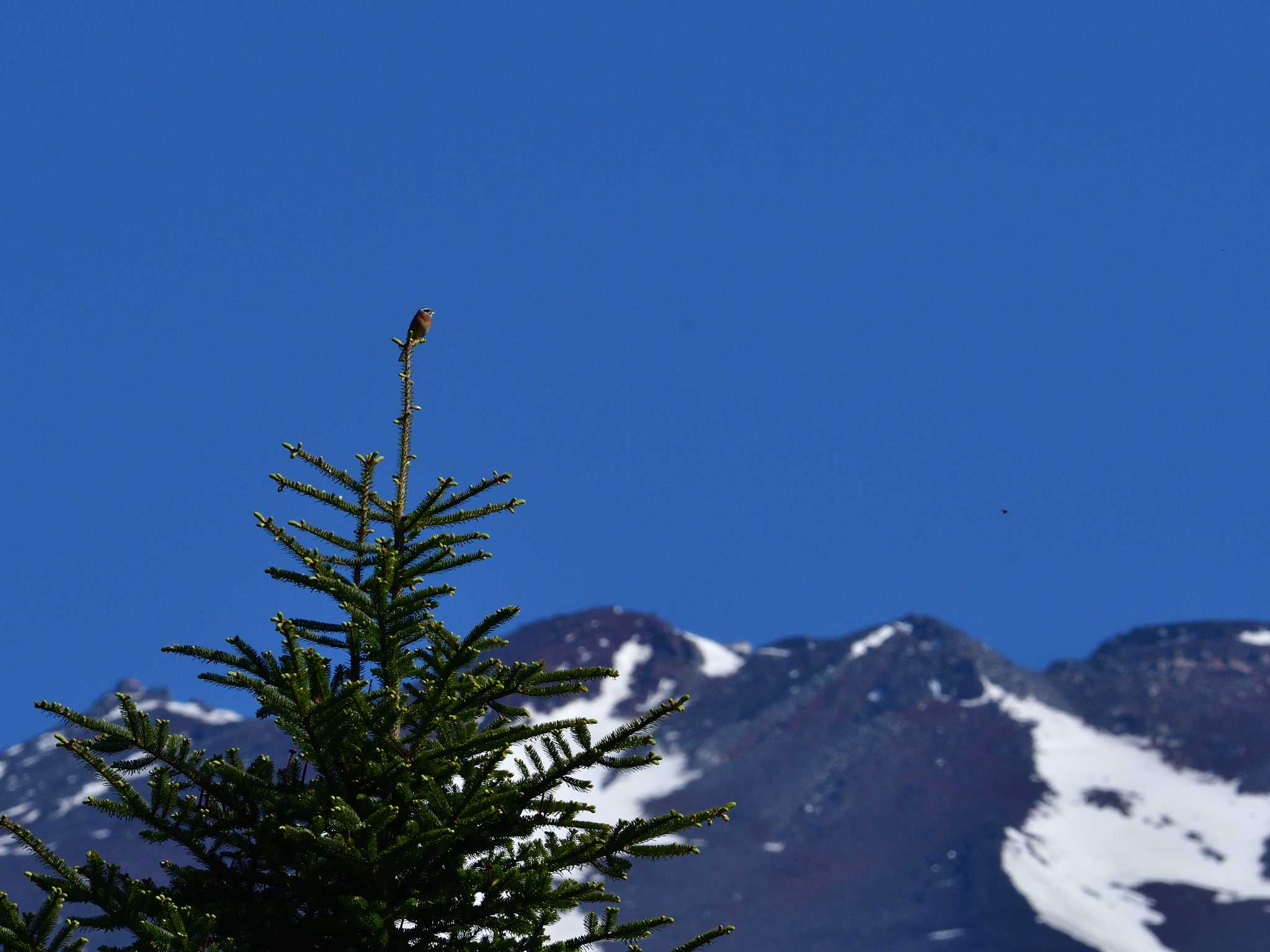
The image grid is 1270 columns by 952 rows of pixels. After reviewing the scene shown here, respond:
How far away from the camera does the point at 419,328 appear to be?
34.0ft

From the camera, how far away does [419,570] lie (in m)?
9.25

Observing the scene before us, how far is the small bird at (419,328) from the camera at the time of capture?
9914mm

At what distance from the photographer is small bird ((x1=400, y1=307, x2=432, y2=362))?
991 centimetres

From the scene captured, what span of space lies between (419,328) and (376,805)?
3492 mm

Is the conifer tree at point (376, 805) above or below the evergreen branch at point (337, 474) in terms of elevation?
below

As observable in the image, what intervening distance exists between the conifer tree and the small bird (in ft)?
3.30

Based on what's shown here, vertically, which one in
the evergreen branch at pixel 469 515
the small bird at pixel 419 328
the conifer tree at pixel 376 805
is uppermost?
the small bird at pixel 419 328

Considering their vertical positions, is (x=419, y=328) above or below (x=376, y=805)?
above

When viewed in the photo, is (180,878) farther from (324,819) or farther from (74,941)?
(74,941)

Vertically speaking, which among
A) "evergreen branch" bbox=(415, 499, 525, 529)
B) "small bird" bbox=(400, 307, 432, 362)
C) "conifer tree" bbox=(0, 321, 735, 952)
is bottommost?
"conifer tree" bbox=(0, 321, 735, 952)

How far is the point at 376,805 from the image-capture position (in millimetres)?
8578

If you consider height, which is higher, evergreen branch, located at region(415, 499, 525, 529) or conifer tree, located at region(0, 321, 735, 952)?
evergreen branch, located at region(415, 499, 525, 529)

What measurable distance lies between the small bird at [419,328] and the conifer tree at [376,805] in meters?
1.00

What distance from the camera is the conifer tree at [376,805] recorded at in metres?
8.08
